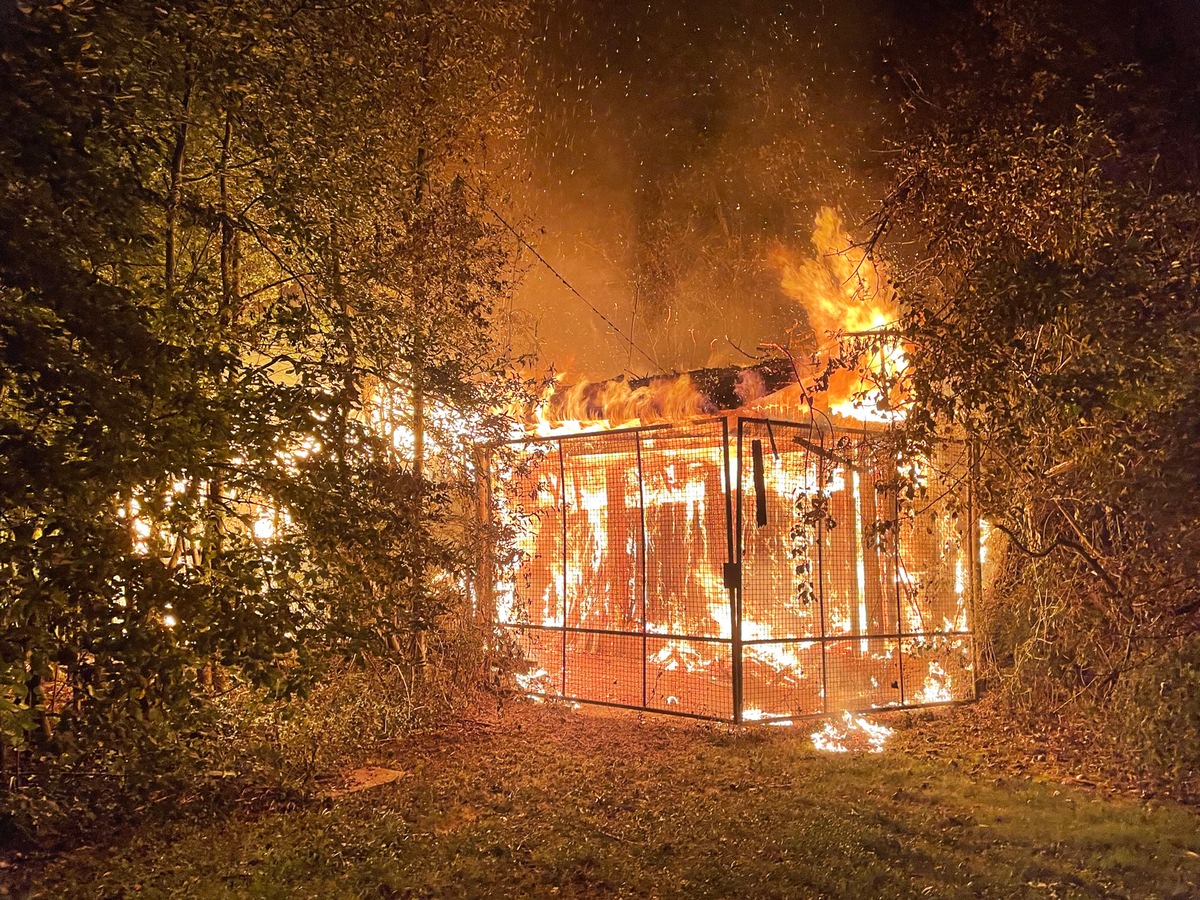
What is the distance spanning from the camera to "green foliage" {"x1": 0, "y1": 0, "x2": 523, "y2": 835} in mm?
3256

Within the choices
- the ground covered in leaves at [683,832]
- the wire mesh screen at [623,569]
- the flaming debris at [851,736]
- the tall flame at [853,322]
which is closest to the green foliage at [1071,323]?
the tall flame at [853,322]

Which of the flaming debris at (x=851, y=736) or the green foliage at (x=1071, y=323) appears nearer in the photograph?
the green foliage at (x=1071, y=323)

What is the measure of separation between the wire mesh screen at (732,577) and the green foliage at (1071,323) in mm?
876

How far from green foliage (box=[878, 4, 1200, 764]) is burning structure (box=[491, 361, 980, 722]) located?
2.75 feet

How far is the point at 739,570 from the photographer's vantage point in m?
6.89

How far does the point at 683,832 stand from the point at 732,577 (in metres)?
2.34

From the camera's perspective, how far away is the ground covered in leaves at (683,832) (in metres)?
4.35

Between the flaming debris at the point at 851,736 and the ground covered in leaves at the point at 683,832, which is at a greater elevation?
the flaming debris at the point at 851,736

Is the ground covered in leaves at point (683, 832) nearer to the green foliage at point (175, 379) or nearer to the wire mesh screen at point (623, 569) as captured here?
the green foliage at point (175, 379)

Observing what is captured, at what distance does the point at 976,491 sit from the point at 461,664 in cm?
498

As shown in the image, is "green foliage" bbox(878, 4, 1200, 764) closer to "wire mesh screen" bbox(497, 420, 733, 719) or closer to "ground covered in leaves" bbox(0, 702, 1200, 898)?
"ground covered in leaves" bbox(0, 702, 1200, 898)

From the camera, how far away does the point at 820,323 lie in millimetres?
9719

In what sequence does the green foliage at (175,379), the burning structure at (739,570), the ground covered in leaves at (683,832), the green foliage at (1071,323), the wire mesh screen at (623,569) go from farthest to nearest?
the wire mesh screen at (623,569), the burning structure at (739,570), the green foliage at (1071,323), the ground covered in leaves at (683,832), the green foliage at (175,379)

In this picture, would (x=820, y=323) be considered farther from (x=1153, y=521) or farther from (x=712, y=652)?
(x=1153, y=521)
